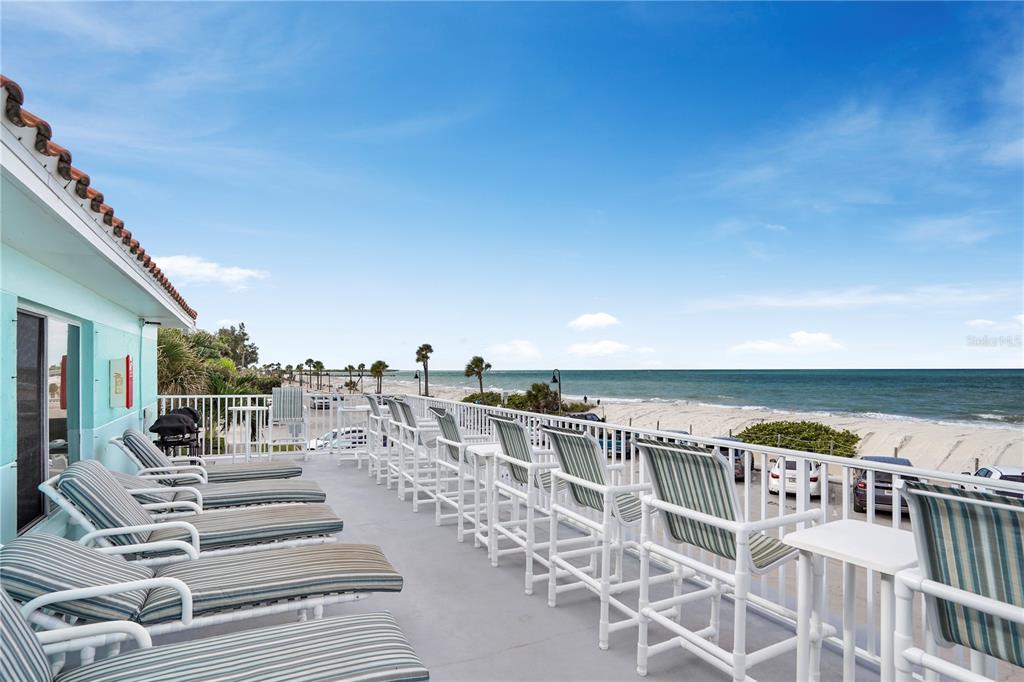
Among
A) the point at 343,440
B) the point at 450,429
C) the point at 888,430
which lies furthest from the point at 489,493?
the point at 888,430

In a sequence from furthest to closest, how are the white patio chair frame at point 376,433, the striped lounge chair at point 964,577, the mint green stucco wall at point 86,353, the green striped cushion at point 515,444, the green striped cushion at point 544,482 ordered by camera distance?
the white patio chair frame at point 376,433 → the green striped cushion at point 544,482 → the green striped cushion at point 515,444 → the mint green stucco wall at point 86,353 → the striped lounge chair at point 964,577

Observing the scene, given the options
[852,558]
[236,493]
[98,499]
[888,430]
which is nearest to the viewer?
[852,558]

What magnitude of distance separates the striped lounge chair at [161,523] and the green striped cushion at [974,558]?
322cm

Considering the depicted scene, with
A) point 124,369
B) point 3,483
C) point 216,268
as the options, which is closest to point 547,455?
point 3,483

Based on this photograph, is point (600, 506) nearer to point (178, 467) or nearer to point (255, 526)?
point (255, 526)

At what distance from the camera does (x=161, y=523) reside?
3.36 meters

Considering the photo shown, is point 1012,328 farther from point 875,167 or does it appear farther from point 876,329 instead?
point 875,167

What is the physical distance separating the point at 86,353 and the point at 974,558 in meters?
5.60

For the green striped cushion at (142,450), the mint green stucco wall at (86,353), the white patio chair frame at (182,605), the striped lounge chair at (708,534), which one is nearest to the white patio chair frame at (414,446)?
the green striped cushion at (142,450)

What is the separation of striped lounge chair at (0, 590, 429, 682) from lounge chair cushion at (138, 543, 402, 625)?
0.29 m

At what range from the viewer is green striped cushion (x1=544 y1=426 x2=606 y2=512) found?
3303 millimetres

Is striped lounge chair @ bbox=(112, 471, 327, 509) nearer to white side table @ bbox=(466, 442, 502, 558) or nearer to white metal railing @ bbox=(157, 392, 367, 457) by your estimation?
white side table @ bbox=(466, 442, 502, 558)

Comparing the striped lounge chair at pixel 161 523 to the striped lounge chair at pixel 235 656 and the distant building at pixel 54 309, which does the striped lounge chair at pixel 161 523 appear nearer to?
the distant building at pixel 54 309

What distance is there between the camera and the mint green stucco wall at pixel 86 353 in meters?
2.93
